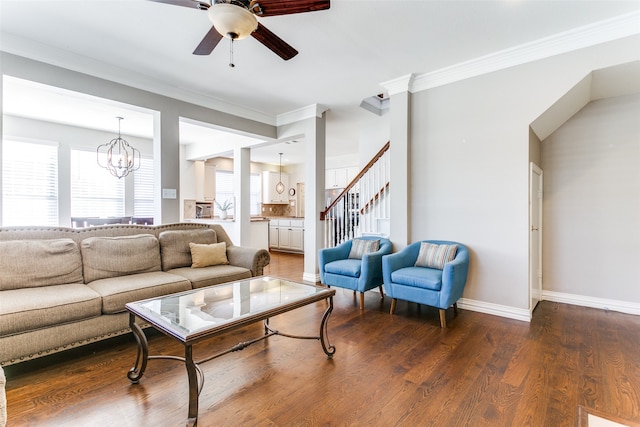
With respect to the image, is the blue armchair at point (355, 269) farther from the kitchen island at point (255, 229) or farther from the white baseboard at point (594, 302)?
the kitchen island at point (255, 229)

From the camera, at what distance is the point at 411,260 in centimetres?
379

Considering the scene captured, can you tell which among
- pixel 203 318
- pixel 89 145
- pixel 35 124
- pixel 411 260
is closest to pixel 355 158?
pixel 411 260

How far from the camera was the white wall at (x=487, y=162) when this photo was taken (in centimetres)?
318

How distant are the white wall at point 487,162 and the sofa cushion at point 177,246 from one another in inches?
106

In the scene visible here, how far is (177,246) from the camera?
3.54 metres

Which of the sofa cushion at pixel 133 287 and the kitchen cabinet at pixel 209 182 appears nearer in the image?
the sofa cushion at pixel 133 287

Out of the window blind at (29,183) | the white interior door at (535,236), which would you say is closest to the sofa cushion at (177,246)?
the white interior door at (535,236)

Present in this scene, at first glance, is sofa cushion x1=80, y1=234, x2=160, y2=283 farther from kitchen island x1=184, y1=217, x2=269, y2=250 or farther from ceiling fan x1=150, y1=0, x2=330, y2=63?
kitchen island x1=184, y1=217, x2=269, y2=250

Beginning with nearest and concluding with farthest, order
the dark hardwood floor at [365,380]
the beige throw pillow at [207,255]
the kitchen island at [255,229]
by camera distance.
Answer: the dark hardwood floor at [365,380]
the beige throw pillow at [207,255]
the kitchen island at [255,229]

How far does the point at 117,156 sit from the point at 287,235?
4.24 meters

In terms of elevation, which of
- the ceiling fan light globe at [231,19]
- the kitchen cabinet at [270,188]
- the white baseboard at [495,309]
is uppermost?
the ceiling fan light globe at [231,19]

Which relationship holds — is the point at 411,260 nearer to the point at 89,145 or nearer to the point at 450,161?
the point at 450,161

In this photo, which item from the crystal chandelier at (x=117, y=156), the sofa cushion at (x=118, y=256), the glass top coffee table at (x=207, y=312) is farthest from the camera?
the crystal chandelier at (x=117, y=156)

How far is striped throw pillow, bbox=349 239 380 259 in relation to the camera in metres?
4.12
